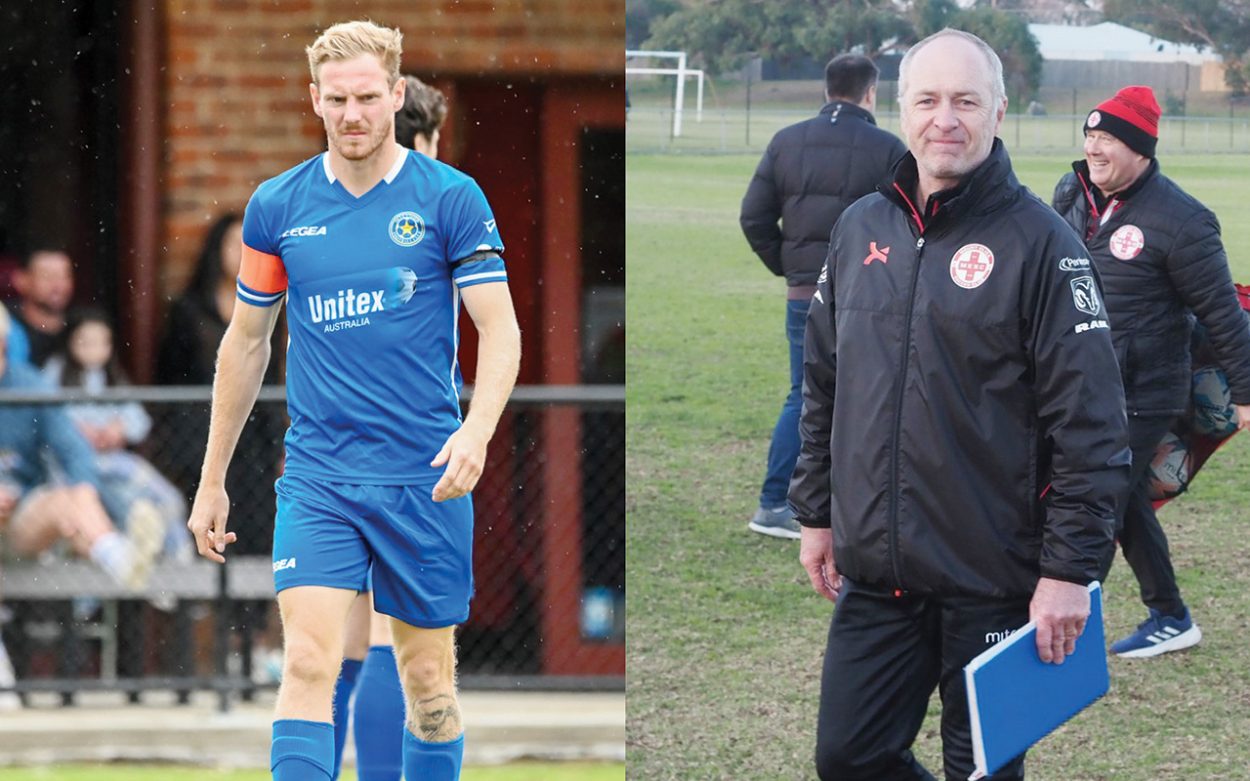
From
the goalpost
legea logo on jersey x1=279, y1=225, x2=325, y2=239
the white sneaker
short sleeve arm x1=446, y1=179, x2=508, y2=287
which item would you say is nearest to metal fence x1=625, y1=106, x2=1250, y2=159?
the goalpost

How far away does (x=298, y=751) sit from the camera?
12.3 feet

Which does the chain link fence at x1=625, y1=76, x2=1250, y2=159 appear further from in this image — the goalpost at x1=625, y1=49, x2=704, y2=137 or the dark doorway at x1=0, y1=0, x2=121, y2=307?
the dark doorway at x1=0, y1=0, x2=121, y2=307

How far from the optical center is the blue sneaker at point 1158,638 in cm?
574

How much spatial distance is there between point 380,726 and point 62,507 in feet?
8.40

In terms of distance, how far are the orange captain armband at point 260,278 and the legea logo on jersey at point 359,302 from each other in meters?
0.16

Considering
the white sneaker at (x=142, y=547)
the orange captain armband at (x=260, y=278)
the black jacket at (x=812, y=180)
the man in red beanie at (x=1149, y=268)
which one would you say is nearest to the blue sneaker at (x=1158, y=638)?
the man in red beanie at (x=1149, y=268)

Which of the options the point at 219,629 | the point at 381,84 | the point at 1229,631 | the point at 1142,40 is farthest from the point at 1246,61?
the point at 381,84

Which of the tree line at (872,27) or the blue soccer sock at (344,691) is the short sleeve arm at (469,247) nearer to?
the blue soccer sock at (344,691)

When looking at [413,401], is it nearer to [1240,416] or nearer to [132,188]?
[1240,416]

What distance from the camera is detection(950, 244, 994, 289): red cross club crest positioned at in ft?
10.3

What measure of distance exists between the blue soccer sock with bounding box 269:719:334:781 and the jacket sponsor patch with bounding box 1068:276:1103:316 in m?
1.76

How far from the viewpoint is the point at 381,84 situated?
3916 mm

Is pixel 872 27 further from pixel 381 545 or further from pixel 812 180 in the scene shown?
pixel 381 545

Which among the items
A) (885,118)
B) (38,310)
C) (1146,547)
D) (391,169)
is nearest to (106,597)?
(38,310)
